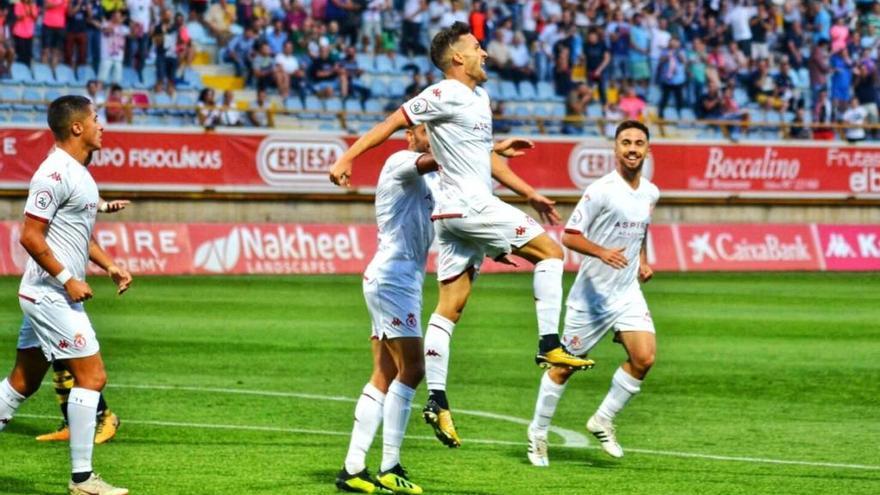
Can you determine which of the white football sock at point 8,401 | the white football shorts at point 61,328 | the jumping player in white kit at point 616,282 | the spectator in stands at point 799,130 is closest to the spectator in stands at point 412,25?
the spectator in stands at point 799,130

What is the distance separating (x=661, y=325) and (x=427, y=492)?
42.8 feet

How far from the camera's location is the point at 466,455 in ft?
36.7

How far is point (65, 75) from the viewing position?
3044cm

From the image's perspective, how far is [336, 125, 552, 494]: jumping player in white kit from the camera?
30.7 feet

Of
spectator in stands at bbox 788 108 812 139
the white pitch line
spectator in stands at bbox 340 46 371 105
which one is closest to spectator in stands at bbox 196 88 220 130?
spectator in stands at bbox 340 46 371 105

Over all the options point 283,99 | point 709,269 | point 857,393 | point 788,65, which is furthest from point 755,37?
point 857,393

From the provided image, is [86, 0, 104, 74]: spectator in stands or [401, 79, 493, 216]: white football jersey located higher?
[401, 79, 493, 216]: white football jersey

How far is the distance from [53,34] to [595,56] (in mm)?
11626

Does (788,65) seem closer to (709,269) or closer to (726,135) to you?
(726,135)

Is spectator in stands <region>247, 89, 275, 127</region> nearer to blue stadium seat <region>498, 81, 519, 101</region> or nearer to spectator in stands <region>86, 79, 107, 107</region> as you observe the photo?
spectator in stands <region>86, 79, 107, 107</region>

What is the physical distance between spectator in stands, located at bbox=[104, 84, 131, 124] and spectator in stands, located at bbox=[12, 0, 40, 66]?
1612 millimetres

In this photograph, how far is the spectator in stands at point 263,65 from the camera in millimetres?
32438

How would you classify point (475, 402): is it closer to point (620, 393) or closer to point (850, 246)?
point (620, 393)

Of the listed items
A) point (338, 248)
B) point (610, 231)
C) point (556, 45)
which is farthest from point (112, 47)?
point (610, 231)
